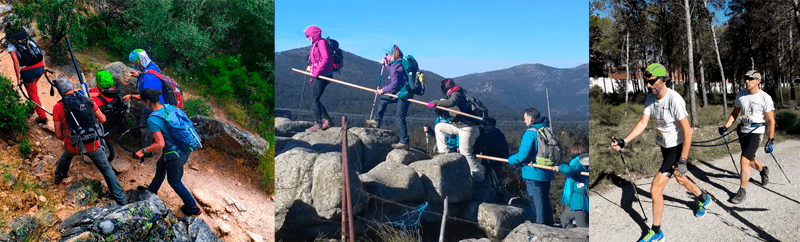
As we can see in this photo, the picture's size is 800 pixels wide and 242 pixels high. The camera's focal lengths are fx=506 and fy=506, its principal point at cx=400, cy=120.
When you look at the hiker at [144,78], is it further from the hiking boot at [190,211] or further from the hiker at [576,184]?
the hiker at [576,184]

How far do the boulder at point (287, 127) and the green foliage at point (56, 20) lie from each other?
243 centimetres

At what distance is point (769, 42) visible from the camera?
778 cm

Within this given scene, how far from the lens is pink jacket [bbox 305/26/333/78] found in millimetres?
4797

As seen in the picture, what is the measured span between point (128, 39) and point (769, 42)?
904cm

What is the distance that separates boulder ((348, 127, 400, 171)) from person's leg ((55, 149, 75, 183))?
2.55 m

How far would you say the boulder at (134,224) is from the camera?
13.8 feet

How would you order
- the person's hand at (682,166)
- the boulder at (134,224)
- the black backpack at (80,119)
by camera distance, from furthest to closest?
1. the person's hand at (682,166)
2. the black backpack at (80,119)
3. the boulder at (134,224)

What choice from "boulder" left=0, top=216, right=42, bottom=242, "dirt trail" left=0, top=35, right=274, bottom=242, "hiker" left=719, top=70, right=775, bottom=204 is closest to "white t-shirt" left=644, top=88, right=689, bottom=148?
"hiker" left=719, top=70, right=775, bottom=204

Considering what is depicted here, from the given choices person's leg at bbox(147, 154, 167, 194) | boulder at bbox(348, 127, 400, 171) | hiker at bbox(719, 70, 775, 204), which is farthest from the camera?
hiker at bbox(719, 70, 775, 204)

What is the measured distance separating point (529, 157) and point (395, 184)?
1.26 m

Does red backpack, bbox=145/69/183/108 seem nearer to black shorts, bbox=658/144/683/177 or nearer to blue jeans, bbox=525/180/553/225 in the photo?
blue jeans, bbox=525/180/553/225

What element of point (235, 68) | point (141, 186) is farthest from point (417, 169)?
point (235, 68)

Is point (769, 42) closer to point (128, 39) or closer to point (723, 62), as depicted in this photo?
point (723, 62)

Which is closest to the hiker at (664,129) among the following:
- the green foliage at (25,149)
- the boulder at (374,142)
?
the boulder at (374,142)
